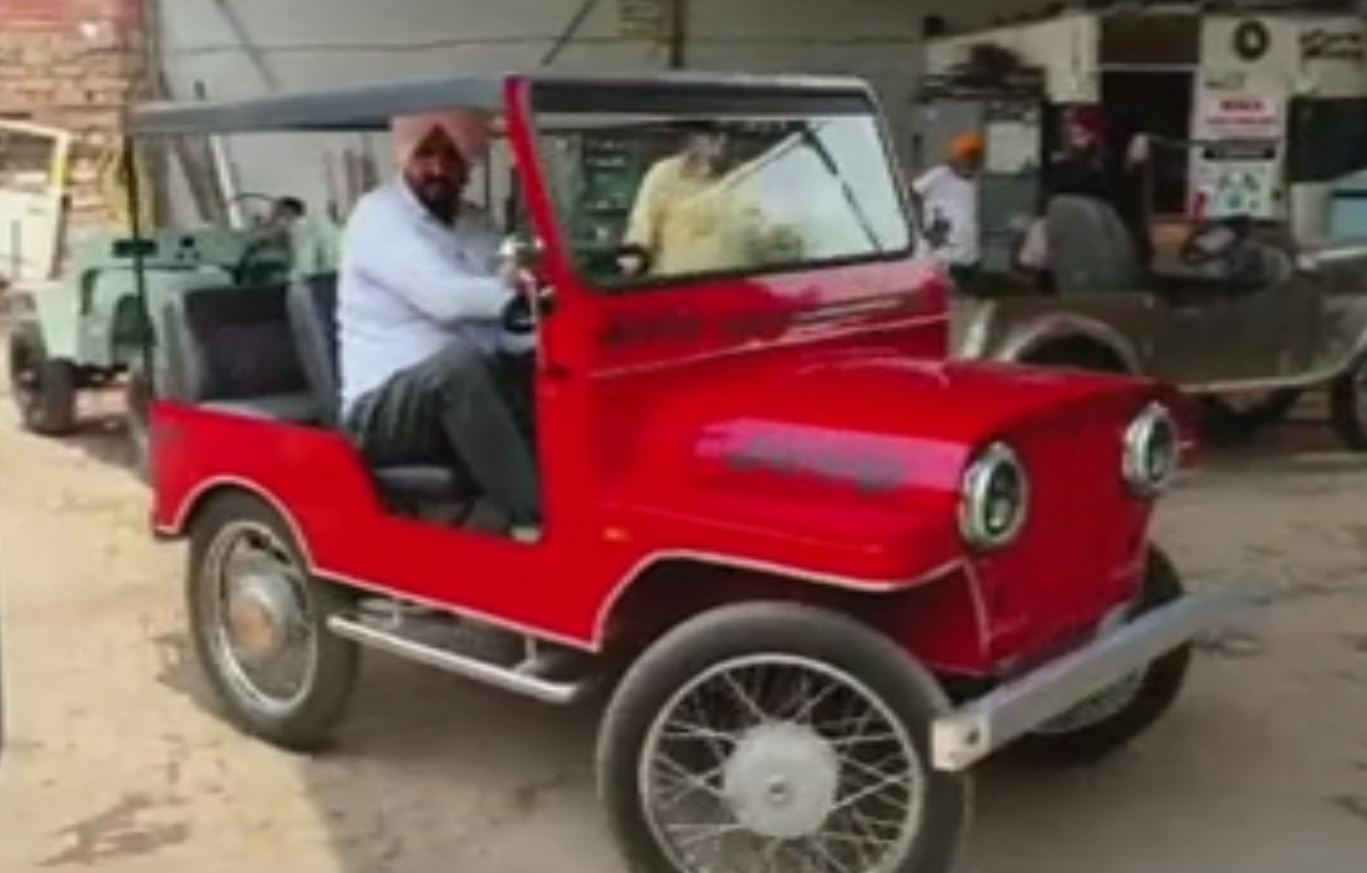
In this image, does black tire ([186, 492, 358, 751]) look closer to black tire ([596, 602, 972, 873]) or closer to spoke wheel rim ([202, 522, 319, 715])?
spoke wheel rim ([202, 522, 319, 715])

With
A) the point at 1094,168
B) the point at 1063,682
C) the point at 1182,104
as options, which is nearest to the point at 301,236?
the point at 1094,168

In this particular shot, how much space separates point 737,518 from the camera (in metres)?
3.55

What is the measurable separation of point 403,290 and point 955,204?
6.05 metres

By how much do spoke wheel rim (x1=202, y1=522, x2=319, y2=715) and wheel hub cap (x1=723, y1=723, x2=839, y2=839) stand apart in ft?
4.62

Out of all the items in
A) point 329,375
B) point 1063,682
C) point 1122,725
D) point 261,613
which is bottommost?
point 1122,725

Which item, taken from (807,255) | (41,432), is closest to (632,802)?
(807,255)

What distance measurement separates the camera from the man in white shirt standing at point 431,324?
4.22 meters

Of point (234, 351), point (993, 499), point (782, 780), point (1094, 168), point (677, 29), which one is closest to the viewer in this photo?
point (993, 499)

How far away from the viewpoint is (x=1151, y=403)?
3.99m

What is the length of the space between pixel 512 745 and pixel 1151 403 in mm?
1832

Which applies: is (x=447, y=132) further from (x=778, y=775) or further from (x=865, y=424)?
(x=778, y=775)

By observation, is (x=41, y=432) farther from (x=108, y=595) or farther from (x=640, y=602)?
(x=640, y=602)

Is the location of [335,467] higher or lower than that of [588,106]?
lower

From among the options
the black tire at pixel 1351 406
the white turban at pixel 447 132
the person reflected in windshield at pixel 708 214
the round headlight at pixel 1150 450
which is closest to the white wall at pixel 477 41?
the black tire at pixel 1351 406
